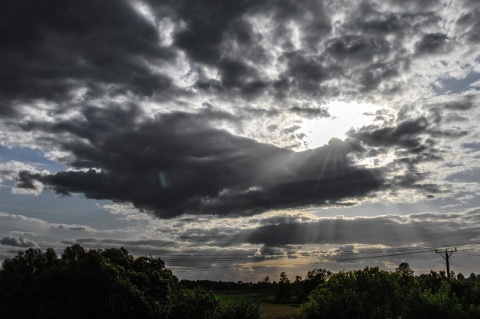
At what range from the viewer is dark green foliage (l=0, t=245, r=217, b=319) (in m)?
46.6

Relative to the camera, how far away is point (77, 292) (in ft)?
159

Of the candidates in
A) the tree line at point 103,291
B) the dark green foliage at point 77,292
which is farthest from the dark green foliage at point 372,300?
the dark green foliage at point 77,292

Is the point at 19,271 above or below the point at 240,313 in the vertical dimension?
above

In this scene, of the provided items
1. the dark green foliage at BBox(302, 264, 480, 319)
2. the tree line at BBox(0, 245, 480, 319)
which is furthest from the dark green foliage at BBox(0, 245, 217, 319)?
the dark green foliage at BBox(302, 264, 480, 319)

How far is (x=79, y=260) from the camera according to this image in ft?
160

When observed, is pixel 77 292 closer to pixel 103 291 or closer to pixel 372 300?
pixel 103 291

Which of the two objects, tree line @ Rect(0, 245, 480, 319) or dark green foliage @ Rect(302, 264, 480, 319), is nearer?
dark green foliage @ Rect(302, 264, 480, 319)

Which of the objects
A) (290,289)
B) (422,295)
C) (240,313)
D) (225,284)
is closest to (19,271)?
(240,313)

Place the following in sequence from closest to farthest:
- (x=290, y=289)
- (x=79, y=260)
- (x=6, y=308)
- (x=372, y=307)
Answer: (x=372, y=307)
(x=6, y=308)
(x=79, y=260)
(x=290, y=289)

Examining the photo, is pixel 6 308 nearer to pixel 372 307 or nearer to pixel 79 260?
pixel 79 260

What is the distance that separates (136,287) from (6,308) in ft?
42.2

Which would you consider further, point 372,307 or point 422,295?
point 422,295

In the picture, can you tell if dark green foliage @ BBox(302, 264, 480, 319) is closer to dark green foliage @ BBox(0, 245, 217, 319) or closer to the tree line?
the tree line

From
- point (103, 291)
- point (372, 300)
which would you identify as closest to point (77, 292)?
point (103, 291)
